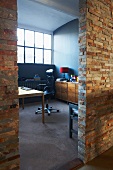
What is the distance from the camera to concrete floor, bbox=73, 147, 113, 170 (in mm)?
1846

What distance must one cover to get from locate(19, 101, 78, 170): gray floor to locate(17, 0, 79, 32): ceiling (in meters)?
2.81

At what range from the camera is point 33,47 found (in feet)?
20.8

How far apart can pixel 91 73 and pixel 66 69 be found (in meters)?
4.03

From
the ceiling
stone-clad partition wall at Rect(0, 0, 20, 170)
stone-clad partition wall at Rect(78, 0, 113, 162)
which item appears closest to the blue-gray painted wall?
the ceiling

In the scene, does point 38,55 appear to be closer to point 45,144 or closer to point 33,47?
point 33,47

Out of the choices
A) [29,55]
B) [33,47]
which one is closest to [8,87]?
[29,55]

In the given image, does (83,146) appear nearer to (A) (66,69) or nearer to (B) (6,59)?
(B) (6,59)

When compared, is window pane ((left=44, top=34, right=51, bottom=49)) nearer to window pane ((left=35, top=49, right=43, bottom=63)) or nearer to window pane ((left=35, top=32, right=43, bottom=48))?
window pane ((left=35, top=32, right=43, bottom=48))

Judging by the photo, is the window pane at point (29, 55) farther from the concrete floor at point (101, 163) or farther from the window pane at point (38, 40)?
the concrete floor at point (101, 163)

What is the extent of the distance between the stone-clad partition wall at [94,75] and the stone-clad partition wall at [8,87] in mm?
975

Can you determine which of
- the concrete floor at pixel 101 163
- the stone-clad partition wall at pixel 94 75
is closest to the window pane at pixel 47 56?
the stone-clad partition wall at pixel 94 75

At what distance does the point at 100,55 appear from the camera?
207cm

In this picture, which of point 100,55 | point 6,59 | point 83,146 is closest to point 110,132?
point 83,146

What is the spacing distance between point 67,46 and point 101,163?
16.7 ft
